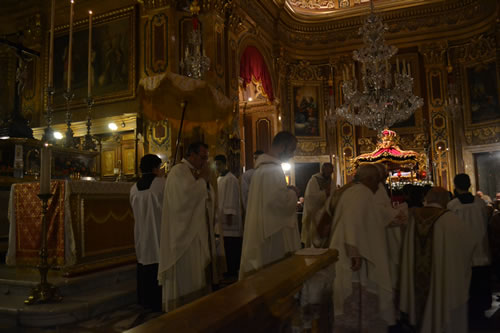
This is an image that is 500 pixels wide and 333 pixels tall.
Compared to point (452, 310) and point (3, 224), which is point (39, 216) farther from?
point (452, 310)

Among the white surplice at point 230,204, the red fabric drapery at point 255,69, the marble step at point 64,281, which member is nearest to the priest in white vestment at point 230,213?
the white surplice at point 230,204

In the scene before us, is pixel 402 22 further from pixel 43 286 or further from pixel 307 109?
pixel 43 286

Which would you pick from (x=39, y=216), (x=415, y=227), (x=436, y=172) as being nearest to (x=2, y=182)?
(x=39, y=216)

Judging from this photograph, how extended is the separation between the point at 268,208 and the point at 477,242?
10.1ft

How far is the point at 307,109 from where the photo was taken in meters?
14.8

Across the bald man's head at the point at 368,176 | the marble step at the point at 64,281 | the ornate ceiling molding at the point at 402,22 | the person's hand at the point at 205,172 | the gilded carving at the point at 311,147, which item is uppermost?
the ornate ceiling molding at the point at 402,22

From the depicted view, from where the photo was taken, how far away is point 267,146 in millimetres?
14156

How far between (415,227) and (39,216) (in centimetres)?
411

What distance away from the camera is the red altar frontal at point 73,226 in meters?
4.26

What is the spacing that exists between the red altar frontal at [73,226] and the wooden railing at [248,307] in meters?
3.07

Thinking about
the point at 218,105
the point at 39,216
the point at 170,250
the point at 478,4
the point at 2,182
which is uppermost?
the point at 478,4

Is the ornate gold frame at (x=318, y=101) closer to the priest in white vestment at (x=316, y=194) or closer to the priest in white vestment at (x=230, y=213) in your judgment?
the priest in white vestment at (x=230, y=213)

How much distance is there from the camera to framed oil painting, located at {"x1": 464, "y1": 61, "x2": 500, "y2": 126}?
42.0 feet

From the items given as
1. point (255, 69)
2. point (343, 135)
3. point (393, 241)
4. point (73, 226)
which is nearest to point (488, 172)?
point (343, 135)
